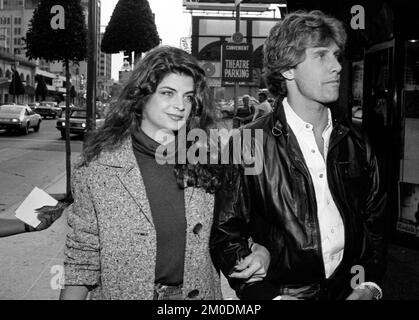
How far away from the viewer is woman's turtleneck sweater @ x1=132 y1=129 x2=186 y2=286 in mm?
1849

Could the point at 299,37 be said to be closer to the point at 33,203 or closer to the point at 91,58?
the point at 33,203

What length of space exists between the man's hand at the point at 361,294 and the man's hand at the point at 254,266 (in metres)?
0.34

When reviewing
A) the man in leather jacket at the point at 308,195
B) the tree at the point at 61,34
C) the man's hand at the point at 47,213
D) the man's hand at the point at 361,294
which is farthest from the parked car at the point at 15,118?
the man's hand at the point at 361,294

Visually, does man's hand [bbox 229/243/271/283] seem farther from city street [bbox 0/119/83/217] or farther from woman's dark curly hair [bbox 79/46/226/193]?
city street [bbox 0/119/83/217]

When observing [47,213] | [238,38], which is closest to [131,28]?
[238,38]

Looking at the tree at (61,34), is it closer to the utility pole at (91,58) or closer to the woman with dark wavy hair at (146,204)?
the utility pole at (91,58)

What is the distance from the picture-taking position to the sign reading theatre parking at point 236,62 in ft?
30.0

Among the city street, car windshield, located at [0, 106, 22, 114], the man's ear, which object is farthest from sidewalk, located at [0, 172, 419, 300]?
car windshield, located at [0, 106, 22, 114]

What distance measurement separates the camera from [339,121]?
2.05 m

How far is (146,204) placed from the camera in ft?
6.08

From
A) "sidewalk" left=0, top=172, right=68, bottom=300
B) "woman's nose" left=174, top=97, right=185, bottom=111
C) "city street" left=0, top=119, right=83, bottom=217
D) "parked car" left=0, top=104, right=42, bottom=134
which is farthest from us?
"parked car" left=0, top=104, right=42, bottom=134

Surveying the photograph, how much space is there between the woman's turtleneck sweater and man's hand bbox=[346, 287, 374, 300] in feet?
2.13

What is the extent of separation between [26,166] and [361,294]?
1278 cm
